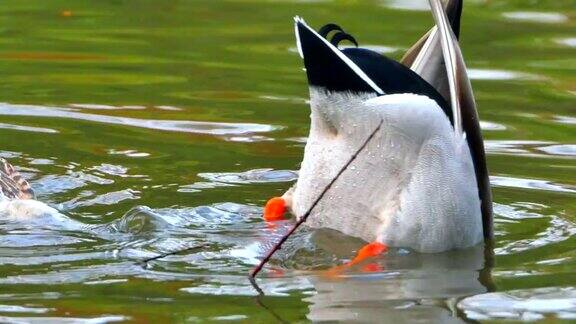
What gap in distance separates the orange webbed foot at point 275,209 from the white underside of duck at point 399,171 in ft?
1.35

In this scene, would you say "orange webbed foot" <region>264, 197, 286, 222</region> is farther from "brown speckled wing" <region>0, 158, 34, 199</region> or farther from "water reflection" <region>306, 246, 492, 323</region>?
"brown speckled wing" <region>0, 158, 34, 199</region>

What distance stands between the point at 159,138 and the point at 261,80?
1671mm

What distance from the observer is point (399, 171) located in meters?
6.33

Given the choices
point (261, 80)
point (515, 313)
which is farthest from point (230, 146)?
point (515, 313)

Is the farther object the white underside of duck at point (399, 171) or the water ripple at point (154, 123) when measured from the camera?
the water ripple at point (154, 123)

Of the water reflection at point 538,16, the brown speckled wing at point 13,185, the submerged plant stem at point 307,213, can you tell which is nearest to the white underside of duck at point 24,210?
the brown speckled wing at point 13,185

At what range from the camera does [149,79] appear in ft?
32.3

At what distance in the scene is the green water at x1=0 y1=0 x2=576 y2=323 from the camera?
5512 millimetres

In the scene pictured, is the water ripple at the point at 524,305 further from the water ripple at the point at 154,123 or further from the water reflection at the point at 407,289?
the water ripple at the point at 154,123

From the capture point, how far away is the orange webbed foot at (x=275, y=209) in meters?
6.86

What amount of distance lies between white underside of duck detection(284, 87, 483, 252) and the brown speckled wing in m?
1.41

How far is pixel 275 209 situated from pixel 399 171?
→ 0.80m

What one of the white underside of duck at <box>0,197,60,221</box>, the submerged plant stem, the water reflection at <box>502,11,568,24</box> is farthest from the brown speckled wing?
the water reflection at <box>502,11,568,24</box>

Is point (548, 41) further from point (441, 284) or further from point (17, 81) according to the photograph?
point (441, 284)
